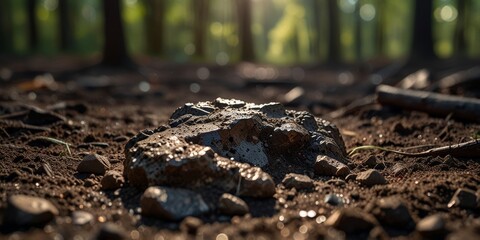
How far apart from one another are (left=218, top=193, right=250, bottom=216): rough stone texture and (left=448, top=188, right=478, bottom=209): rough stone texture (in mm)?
971

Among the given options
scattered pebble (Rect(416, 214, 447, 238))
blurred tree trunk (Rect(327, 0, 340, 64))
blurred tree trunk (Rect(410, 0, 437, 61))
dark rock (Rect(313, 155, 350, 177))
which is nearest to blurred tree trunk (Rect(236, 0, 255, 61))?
blurred tree trunk (Rect(327, 0, 340, 64))

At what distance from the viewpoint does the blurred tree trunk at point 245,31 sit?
18656 millimetres

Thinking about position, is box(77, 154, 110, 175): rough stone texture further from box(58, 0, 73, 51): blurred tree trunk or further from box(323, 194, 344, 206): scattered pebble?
box(58, 0, 73, 51): blurred tree trunk

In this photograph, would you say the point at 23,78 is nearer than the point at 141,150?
No

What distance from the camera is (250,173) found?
2.51 meters

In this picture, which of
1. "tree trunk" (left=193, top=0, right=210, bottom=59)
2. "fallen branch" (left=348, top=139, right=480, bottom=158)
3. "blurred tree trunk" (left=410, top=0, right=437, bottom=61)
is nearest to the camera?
"fallen branch" (left=348, top=139, right=480, bottom=158)

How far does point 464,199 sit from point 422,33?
10467 millimetres

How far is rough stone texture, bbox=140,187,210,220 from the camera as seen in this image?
7.12 ft

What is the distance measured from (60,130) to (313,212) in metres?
2.50

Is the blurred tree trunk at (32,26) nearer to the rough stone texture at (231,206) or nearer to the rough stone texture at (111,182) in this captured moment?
the rough stone texture at (111,182)

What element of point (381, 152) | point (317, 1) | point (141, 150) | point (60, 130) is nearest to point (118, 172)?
point (141, 150)

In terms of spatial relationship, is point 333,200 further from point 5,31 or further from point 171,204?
point 5,31

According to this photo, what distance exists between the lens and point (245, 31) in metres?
18.6

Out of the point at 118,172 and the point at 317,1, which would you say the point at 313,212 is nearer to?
the point at 118,172
